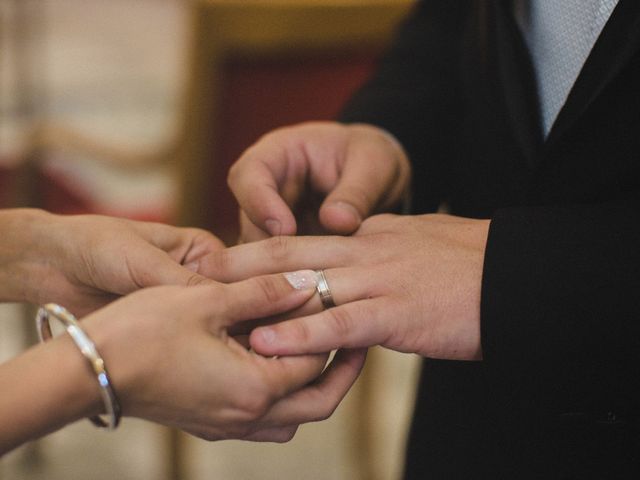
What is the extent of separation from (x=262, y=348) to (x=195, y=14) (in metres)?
1.08

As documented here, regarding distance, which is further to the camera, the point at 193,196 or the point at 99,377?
the point at 193,196

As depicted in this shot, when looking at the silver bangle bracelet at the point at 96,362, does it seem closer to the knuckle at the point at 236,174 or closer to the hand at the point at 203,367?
the hand at the point at 203,367

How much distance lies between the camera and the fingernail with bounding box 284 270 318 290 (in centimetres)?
77

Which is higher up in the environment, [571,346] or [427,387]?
[571,346]

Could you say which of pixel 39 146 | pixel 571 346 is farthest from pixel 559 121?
pixel 39 146

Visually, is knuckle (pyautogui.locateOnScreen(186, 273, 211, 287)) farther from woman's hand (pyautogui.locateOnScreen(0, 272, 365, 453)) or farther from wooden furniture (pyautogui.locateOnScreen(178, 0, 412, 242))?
wooden furniture (pyautogui.locateOnScreen(178, 0, 412, 242))

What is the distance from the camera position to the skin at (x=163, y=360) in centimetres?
61

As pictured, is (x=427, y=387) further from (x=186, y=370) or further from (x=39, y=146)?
(x=39, y=146)

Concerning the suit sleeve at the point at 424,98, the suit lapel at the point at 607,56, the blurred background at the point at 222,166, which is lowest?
the blurred background at the point at 222,166

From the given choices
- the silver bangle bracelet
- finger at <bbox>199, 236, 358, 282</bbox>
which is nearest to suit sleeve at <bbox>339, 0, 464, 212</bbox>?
finger at <bbox>199, 236, 358, 282</bbox>

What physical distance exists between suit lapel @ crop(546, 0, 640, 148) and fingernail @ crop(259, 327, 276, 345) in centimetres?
33

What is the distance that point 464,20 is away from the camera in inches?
41.8

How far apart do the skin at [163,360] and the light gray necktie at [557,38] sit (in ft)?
1.00

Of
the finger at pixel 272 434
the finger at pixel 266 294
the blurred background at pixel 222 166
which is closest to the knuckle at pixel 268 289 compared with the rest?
the finger at pixel 266 294
